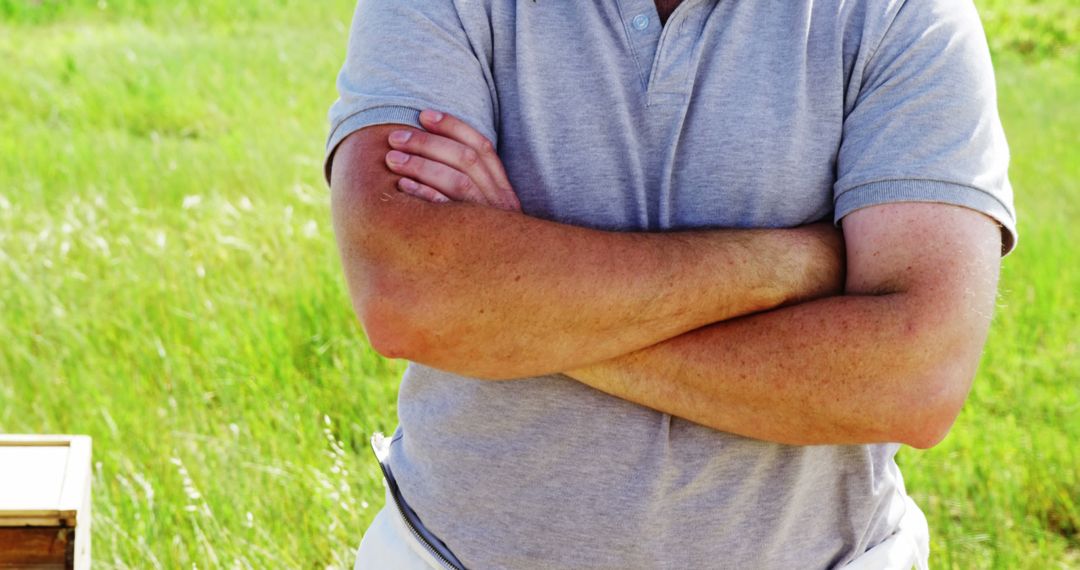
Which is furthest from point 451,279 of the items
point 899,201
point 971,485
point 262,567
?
point 971,485

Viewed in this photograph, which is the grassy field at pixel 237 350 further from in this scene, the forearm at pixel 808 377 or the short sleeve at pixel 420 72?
the short sleeve at pixel 420 72

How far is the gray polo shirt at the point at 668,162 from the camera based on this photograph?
156cm

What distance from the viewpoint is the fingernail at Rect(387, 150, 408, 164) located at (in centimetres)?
160

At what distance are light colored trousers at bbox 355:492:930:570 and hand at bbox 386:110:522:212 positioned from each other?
1.53 ft

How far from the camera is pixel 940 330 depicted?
1537 millimetres

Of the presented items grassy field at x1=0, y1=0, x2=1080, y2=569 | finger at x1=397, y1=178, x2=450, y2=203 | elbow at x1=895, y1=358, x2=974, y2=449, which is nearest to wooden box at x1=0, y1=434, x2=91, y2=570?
finger at x1=397, y1=178, x2=450, y2=203

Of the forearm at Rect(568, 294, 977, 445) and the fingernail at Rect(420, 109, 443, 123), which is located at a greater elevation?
the fingernail at Rect(420, 109, 443, 123)

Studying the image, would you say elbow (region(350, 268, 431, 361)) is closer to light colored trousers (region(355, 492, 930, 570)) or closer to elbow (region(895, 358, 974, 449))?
light colored trousers (region(355, 492, 930, 570))

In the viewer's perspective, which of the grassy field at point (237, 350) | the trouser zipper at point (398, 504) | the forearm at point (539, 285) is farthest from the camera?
the grassy field at point (237, 350)

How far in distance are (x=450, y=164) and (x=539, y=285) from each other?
22 centimetres

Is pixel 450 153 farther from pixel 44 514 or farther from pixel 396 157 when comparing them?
pixel 44 514

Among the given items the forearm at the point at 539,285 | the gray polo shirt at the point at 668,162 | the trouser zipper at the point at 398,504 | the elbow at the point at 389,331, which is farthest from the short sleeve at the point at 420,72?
the trouser zipper at the point at 398,504

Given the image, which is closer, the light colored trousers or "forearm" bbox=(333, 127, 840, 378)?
"forearm" bbox=(333, 127, 840, 378)

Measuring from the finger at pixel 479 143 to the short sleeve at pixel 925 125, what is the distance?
0.44 m
